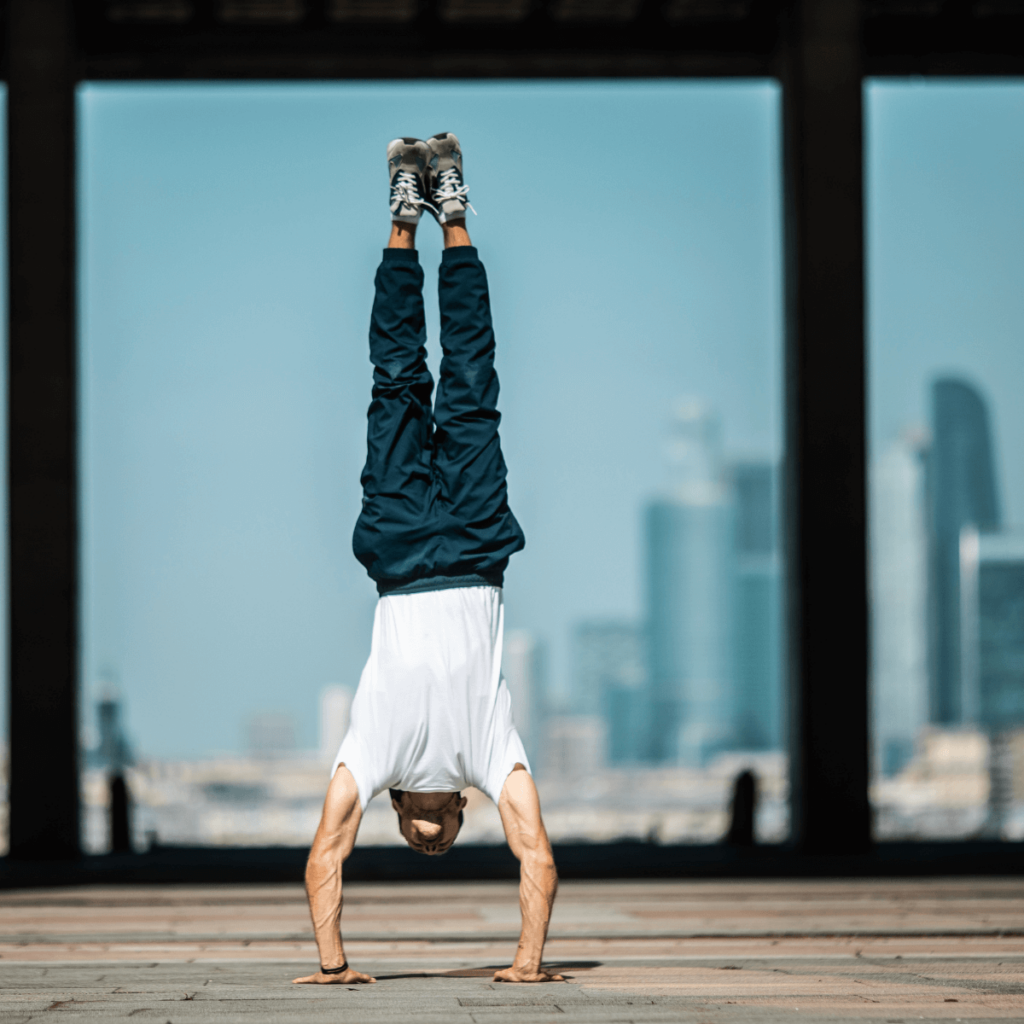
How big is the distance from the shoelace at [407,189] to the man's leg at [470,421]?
0.20 meters

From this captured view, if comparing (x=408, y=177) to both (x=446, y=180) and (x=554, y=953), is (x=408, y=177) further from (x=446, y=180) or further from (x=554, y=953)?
(x=554, y=953)

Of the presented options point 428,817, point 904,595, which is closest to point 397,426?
point 428,817

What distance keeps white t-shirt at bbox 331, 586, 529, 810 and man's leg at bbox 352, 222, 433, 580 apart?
15 centimetres

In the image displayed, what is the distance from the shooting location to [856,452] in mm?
10898

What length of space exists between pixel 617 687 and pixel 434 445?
491 feet

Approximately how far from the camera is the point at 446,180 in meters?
4.41

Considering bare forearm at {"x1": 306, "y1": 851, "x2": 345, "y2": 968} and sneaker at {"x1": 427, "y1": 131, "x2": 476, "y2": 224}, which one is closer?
bare forearm at {"x1": 306, "y1": 851, "x2": 345, "y2": 968}

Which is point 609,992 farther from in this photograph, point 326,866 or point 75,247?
point 75,247

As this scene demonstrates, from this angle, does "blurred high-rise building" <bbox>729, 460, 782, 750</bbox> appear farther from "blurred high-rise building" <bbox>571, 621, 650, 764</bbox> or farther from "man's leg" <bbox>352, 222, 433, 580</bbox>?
"man's leg" <bbox>352, 222, 433, 580</bbox>

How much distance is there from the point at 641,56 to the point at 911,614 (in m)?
97.9

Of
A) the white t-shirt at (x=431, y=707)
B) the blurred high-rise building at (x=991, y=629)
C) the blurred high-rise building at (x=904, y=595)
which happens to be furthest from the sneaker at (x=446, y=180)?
the blurred high-rise building at (x=904, y=595)

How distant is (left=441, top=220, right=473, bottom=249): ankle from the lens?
14.2 feet

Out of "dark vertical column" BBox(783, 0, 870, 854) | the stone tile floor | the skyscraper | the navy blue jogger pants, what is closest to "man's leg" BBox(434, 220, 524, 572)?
the navy blue jogger pants

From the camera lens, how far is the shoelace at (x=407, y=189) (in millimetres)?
4359
